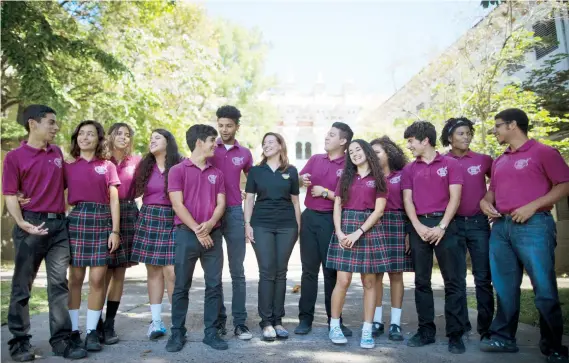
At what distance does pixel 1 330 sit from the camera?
506 cm

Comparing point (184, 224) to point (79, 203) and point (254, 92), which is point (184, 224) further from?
point (254, 92)

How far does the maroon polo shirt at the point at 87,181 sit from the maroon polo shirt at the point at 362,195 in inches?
85.9

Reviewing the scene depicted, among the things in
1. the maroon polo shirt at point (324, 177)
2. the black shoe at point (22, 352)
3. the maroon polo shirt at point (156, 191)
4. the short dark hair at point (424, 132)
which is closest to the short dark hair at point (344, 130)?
the maroon polo shirt at point (324, 177)

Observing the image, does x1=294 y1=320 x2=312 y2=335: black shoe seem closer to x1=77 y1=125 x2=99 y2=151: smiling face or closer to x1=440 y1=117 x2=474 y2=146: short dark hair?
x1=440 y1=117 x2=474 y2=146: short dark hair

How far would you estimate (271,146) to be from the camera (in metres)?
4.94

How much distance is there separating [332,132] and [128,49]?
32.1 feet

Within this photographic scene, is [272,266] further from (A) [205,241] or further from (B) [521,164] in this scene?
(B) [521,164]

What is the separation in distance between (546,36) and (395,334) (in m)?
9.72

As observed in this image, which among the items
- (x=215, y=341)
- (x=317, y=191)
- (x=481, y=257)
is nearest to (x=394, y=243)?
(x=481, y=257)

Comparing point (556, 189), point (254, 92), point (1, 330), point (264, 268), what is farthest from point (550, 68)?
point (254, 92)

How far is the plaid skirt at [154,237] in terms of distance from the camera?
482 centimetres

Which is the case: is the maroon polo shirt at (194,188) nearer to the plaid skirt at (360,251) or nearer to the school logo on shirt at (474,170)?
the plaid skirt at (360,251)

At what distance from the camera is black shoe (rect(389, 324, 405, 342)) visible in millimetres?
4664

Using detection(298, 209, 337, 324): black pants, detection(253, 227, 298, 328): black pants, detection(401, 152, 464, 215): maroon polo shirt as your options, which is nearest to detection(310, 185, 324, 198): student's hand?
detection(298, 209, 337, 324): black pants
